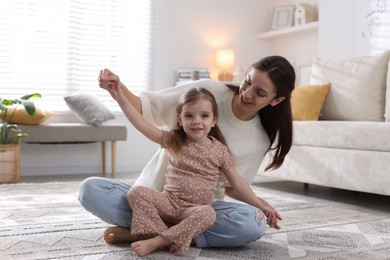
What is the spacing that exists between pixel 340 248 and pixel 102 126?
9.49 ft

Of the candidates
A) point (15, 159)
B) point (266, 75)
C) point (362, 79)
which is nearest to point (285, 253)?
point (266, 75)

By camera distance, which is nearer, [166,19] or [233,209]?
[233,209]

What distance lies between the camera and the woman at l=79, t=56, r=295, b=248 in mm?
1727

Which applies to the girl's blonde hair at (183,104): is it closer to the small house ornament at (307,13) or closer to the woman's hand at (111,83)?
Answer: the woman's hand at (111,83)

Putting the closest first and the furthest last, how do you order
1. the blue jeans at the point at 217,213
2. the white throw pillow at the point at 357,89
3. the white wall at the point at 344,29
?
the blue jeans at the point at 217,213 < the white throw pillow at the point at 357,89 < the white wall at the point at 344,29

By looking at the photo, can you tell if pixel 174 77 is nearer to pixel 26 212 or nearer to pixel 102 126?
pixel 102 126

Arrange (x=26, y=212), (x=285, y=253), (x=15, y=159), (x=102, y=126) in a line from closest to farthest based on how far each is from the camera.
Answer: (x=285, y=253) → (x=26, y=212) → (x=15, y=159) → (x=102, y=126)

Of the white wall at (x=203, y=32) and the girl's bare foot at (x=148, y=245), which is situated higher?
the white wall at (x=203, y=32)

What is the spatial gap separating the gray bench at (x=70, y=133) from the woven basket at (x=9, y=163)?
7.1 inches

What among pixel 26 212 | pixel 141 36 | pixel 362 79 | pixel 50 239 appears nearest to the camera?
pixel 50 239

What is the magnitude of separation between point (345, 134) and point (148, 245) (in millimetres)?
1743

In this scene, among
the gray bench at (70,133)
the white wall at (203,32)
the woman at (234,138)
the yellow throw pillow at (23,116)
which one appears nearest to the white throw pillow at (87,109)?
the gray bench at (70,133)

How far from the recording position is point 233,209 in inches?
68.3

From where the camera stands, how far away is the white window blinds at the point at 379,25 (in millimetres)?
4207
